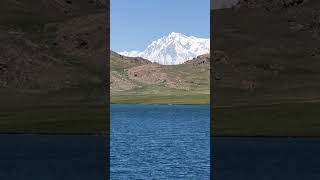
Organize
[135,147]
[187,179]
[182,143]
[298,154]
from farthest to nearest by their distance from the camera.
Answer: [182,143] < [135,147] < [298,154] < [187,179]

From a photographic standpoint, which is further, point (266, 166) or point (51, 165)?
point (51, 165)

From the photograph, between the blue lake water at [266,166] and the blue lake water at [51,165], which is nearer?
the blue lake water at [266,166]

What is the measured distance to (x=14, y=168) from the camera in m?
107

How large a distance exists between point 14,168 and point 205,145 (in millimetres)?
74402

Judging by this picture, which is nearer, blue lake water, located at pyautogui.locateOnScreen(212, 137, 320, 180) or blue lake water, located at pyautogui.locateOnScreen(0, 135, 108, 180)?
blue lake water, located at pyautogui.locateOnScreen(212, 137, 320, 180)

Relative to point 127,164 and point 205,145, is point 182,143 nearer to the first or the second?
point 205,145

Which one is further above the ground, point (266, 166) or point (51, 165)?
point (266, 166)

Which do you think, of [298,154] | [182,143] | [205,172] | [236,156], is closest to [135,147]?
[182,143]

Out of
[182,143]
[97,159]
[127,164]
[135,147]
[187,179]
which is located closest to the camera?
[187,179]

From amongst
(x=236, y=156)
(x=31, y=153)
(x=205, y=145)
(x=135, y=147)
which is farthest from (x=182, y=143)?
(x=31, y=153)

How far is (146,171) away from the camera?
4092 inches

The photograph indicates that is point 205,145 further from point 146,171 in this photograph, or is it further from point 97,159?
point 146,171

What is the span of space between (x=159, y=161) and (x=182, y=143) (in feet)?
172

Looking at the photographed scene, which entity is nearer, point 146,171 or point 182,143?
point 146,171
